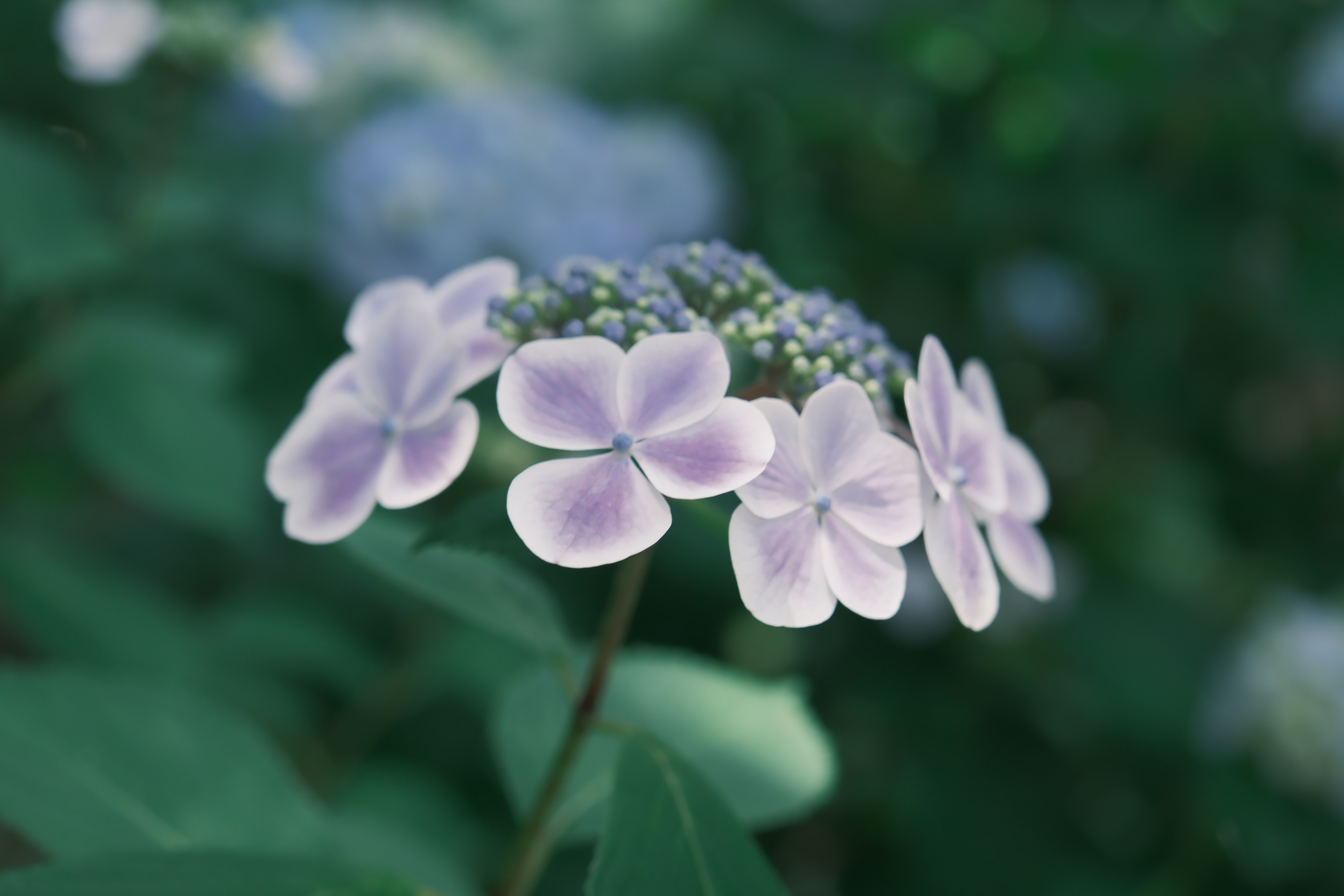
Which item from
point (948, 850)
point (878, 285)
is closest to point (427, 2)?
Answer: point (878, 285)

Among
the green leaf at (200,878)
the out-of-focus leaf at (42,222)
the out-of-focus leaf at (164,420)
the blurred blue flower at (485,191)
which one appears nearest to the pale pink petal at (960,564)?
the green leaf at (200,878)

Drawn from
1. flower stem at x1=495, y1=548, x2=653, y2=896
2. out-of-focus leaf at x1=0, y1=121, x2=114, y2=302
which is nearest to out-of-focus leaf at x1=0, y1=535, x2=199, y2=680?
out-of-focus leaf at x1=0, y1=121, x2=114, y2=302

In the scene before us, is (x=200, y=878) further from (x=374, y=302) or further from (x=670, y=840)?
(x=374, y=302)

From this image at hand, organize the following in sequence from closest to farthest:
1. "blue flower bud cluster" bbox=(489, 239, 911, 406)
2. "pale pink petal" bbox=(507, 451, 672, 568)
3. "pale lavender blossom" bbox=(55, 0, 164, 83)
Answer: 1. "pale pink petal" bbox=(507, 451, 672, 568)
2. "blue flower bud cluster" bbox=(489, 239, 911, 406)
3. "pale lavender blossom" bbox=(55, 0, 164, 83)

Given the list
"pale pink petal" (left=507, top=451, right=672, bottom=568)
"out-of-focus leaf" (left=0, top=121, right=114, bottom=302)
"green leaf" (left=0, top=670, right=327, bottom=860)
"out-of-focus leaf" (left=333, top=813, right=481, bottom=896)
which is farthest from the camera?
"out-of-focus leaf" (left=0, top=121, right=114, bottom=302)

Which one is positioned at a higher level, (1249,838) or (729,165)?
(729,165)

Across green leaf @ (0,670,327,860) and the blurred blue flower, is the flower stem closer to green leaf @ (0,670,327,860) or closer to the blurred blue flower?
green leaf @ (0,670,327,860)

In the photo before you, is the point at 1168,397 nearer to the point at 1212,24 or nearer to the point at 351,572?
the point at 1212,24
